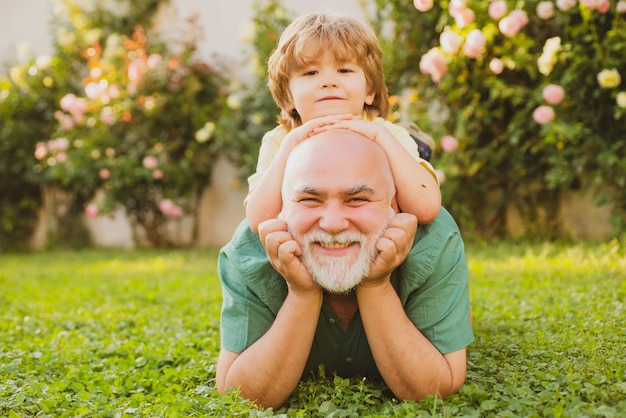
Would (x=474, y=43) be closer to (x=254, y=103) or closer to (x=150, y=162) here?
(x=254, y=103)

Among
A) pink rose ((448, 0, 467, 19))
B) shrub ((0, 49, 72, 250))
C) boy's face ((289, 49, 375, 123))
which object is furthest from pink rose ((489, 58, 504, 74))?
shrub ((0, 49, 72, 250))

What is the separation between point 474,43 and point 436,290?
356cm

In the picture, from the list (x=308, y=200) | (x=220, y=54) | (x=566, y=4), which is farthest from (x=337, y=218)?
(x=220, y=54)

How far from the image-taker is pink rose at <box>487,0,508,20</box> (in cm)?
530

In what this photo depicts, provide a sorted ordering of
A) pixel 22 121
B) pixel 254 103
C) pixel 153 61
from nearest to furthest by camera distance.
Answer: pixel 254 103 → pixel 153 61 → pixel 22 121

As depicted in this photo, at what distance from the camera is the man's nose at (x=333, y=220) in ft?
7.04

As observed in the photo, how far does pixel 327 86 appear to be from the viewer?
2680 mm

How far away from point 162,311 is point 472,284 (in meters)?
2.07

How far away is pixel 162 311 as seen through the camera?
429cm

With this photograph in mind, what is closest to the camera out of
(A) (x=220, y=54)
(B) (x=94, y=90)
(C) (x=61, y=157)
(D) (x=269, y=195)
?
(D) (x=269, y=195)

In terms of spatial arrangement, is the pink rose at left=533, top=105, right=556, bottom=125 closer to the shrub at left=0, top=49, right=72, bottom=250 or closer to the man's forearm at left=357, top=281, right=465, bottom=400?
the man's forearm at left=357, top=281, right=465, bottom=400

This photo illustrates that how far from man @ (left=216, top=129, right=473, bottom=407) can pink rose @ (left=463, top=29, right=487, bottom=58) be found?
10.8 ft

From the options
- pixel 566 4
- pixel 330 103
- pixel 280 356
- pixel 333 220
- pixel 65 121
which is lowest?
pixel 280 356

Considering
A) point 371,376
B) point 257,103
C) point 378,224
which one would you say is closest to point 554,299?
point 371,376
